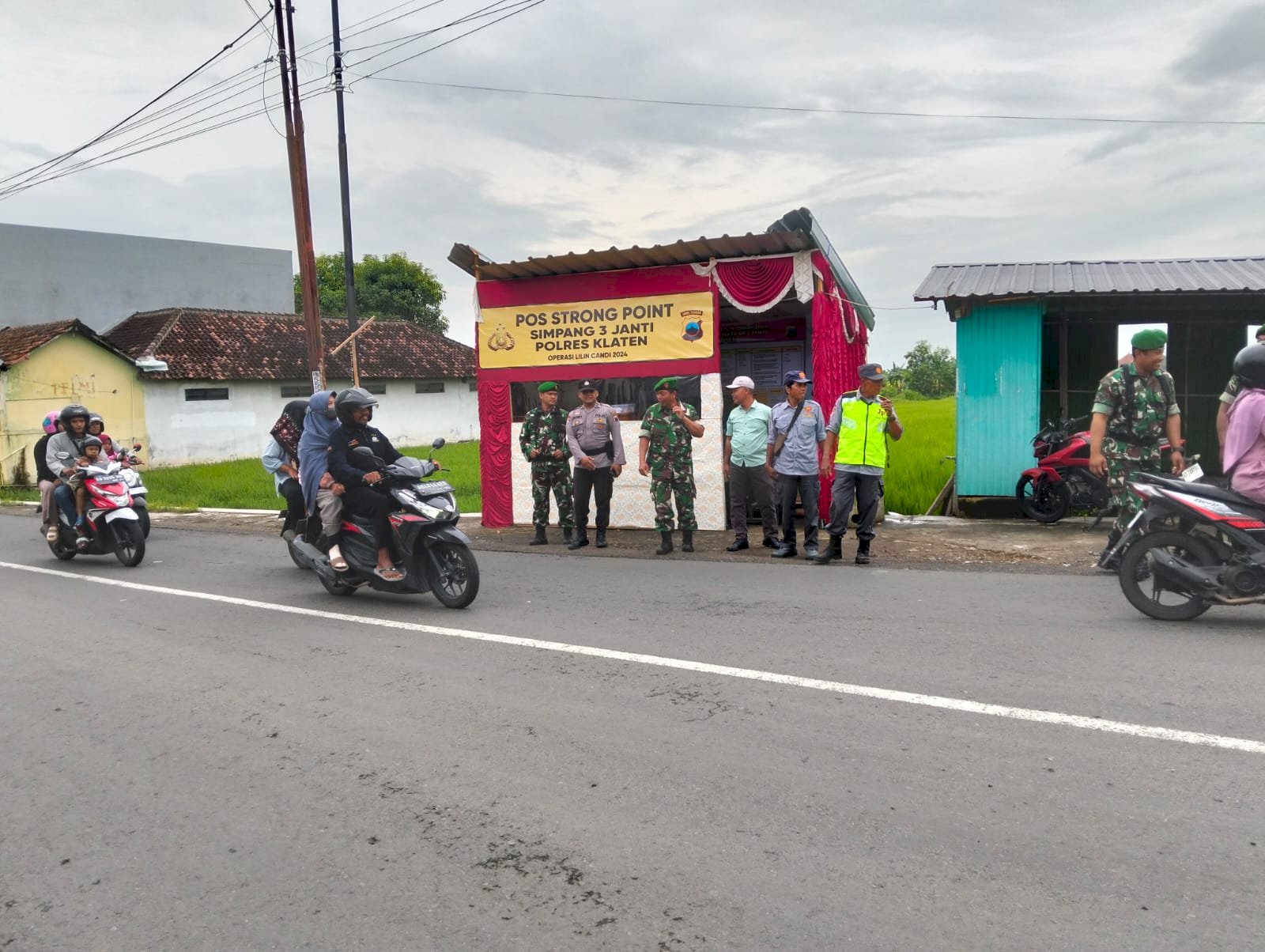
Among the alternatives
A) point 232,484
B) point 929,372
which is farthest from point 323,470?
point 929,372

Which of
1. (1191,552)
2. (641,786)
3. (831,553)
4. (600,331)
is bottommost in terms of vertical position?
(641,786)

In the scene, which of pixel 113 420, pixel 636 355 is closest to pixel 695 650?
pixel 636 355

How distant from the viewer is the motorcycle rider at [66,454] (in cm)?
1084

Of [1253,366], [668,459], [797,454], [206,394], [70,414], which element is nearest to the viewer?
[1253,366]

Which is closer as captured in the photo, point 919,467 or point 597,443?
point 597,443

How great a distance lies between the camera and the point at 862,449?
8883mm

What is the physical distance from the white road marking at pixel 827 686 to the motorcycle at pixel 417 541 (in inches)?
17.2

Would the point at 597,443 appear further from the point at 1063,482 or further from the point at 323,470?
the point at 1063,482

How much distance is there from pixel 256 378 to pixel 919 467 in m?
21.3

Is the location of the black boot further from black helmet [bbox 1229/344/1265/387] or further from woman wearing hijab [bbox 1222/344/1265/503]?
black helmet [bbox 1229/344/1265/387]

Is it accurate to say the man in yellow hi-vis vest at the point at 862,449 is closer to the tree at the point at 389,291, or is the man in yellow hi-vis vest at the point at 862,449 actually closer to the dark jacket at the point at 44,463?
the dark jacket at the point at 44,463

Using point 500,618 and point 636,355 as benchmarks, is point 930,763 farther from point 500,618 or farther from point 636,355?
point 636,355

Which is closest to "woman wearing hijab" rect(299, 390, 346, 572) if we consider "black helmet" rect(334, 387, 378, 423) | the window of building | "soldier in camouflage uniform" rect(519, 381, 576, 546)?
"black helmet" rect(334, 387, 378, 423)

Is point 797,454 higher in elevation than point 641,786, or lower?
higher
